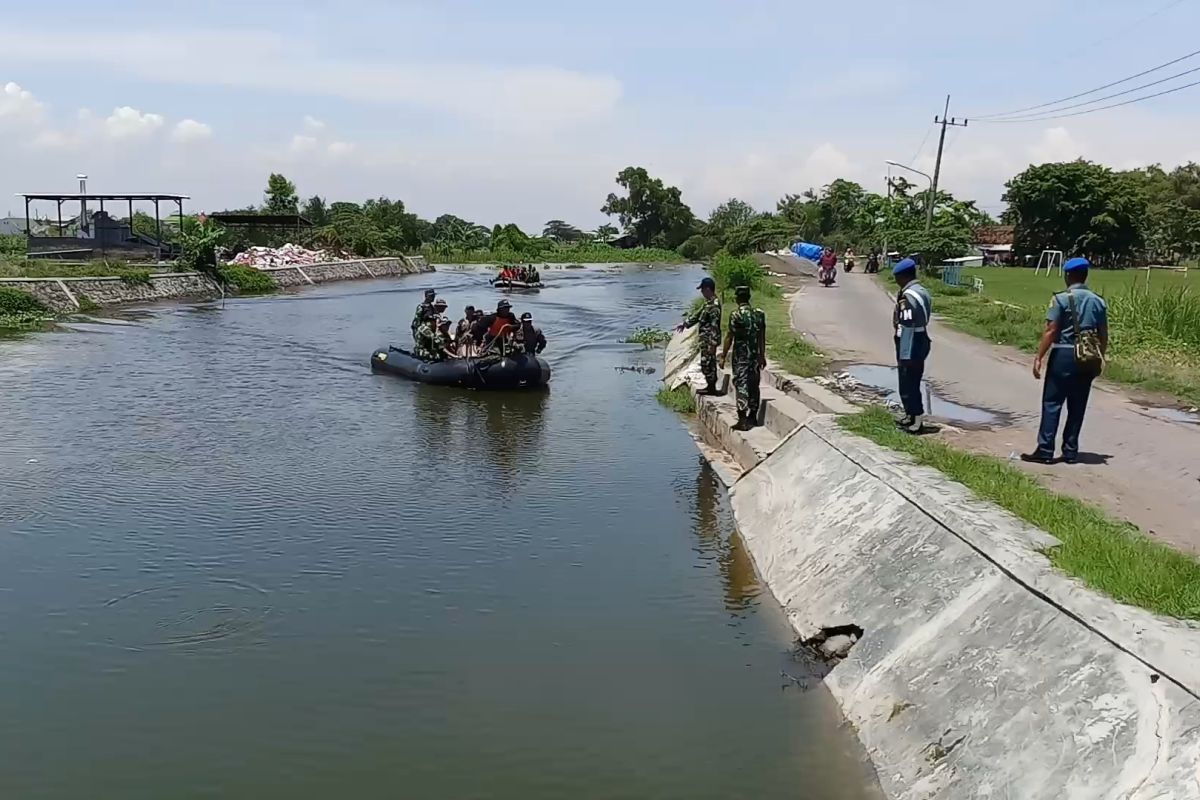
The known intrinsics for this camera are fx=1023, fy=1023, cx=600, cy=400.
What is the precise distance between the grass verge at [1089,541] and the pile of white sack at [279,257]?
5708cm

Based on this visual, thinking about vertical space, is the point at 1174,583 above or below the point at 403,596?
above

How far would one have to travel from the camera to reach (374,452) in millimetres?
15656

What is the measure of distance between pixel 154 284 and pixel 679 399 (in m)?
35.7

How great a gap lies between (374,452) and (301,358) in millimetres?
12953

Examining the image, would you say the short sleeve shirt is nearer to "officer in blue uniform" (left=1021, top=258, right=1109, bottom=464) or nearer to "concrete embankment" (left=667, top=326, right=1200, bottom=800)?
"officer in blue uniform" (left=1021, top=258, right=1109, bottom=464)

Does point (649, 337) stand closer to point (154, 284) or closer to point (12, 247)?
point (154, 284)

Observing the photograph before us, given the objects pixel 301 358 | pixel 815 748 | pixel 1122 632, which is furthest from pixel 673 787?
pixel 301 358

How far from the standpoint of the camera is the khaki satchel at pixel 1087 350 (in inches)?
365

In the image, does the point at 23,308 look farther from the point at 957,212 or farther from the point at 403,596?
the point at 957,212

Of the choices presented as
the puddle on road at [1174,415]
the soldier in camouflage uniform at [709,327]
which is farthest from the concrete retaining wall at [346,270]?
the puddle on road at [1174,415]

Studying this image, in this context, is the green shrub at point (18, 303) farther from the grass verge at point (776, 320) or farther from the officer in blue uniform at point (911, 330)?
the officer in blue uniform at point (911, 330)

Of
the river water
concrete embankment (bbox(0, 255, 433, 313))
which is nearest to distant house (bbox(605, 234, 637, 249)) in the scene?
concrete embankment (bbox(0, 255, 433, 313))

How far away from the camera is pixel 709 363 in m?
18.3

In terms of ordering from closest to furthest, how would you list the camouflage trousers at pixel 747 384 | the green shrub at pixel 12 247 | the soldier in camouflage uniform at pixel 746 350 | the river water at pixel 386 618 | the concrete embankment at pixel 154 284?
1. the river water at pixel 386 618
2. the soldier in camouflage uniform at pixel 746 350
3. the camouflage trousers at pixel 747 384
4. the concrete embankment at pixel 154 284
5. the green shrub at pixel 12 247
